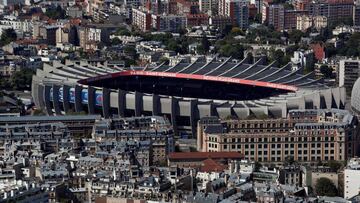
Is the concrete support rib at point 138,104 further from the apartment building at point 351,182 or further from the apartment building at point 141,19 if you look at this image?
the apartment building at point 141,19

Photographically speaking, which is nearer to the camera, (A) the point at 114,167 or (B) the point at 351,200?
(B) the point at 351,200

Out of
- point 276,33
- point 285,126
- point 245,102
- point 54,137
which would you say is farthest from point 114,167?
point 276,33

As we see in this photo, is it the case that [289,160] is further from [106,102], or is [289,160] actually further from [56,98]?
[56,98]

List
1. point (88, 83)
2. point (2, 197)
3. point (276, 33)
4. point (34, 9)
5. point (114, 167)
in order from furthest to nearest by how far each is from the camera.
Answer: point (34, 9) < point (276, 33) < point (88, 83) < point (114, 167) < point (2, 197)

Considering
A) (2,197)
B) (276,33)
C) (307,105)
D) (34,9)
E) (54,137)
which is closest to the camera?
(2,197)

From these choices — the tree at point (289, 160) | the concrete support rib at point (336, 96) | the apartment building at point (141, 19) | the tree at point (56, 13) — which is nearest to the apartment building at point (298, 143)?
the tree at point (289, 160)

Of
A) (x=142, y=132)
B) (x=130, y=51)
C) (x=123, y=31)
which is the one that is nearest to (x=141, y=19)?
(x=123, y=31)

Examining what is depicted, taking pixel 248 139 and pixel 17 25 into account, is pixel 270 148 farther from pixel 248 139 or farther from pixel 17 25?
pixel 17 25
